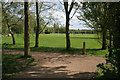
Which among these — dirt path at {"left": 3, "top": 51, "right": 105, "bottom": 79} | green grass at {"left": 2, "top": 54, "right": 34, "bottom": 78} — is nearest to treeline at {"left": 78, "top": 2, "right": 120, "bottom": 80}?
dirt path at {"left": 3, "top": 51, "right": 105, "bottom": 79}

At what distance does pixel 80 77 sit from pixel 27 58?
15.4 feet

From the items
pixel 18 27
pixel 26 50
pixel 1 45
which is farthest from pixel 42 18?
pixel 1 45

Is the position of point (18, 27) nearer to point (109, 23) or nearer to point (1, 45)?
point (1, 45)

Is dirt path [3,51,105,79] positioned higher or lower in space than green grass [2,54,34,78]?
lower

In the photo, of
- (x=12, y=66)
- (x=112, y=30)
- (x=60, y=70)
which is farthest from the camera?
(x=12, y=66)

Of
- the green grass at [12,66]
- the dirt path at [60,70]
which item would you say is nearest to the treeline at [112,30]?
the dirt path at [60,70]

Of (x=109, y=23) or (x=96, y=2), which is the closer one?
(x=109, y=23)

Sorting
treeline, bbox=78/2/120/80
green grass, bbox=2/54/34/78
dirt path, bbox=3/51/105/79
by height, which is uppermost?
treeline, bbox=78/2/120/80

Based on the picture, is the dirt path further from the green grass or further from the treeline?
the treeline

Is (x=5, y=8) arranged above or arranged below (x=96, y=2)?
above

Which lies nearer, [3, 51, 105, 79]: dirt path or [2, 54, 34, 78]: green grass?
[3, 51, 105, 79]: dirt path

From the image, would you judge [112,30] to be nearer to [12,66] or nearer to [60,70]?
[60,70]

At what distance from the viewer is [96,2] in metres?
4.29

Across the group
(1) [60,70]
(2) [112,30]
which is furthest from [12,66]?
(2) [112,30]
